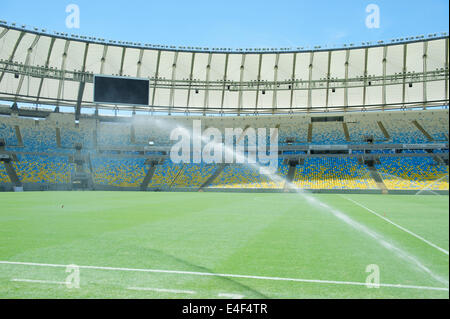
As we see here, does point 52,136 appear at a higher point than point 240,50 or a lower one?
lower

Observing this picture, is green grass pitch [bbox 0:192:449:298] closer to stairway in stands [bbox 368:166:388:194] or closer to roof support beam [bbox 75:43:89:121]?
stairway in stands [bbox 368:166:388:194]

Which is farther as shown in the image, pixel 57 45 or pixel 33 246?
pixel 57 45

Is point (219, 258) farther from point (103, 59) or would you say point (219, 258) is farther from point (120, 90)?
point (103, 59)

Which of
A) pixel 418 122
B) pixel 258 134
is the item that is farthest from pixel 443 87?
pixel 258 134

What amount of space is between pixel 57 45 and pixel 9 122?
1125 cm

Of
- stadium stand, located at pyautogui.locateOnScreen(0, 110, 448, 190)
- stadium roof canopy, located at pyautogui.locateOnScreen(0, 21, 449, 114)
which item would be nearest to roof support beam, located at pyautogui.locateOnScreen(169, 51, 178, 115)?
stadium roof canopy, located at pyautogui.locateOnScreen(0, 21, 449, 114)

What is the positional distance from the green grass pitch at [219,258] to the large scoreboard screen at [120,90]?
2938cm

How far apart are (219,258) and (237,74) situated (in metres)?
46.1

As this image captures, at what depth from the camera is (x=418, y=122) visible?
42.0 metres

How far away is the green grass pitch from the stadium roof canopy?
3621 centimetres

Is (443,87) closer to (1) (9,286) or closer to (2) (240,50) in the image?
(2) (240,50)

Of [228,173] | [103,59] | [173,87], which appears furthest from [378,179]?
[103,59]

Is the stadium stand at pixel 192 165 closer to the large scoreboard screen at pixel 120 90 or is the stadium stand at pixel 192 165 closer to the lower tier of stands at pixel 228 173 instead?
the lower tier of stands at pixel 228 173
